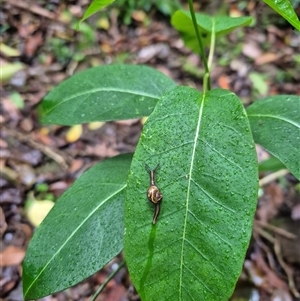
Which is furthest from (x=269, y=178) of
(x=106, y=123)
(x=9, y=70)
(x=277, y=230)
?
(x=9, y=70)

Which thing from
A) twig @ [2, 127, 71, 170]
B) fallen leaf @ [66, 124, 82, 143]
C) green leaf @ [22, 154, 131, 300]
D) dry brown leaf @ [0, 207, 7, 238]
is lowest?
dry brown leaf @ [0, 207, 7, 238]

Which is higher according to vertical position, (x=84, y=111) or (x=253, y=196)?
(x=253, y=196)

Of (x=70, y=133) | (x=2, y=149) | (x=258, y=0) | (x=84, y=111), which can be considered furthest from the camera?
(x=258, y=0)

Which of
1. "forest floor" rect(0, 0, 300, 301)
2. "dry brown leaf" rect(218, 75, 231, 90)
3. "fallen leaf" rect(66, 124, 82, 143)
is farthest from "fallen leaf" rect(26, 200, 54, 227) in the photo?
"dry brown leaf" rect(218, 75, 231, 90)

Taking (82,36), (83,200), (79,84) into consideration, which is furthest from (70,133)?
(83,200)

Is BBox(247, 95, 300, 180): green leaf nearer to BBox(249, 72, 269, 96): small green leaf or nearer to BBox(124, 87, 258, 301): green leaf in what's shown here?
BBox(124, 87, 258, 301): green leaf

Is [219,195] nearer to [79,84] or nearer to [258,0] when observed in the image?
[79,84]
